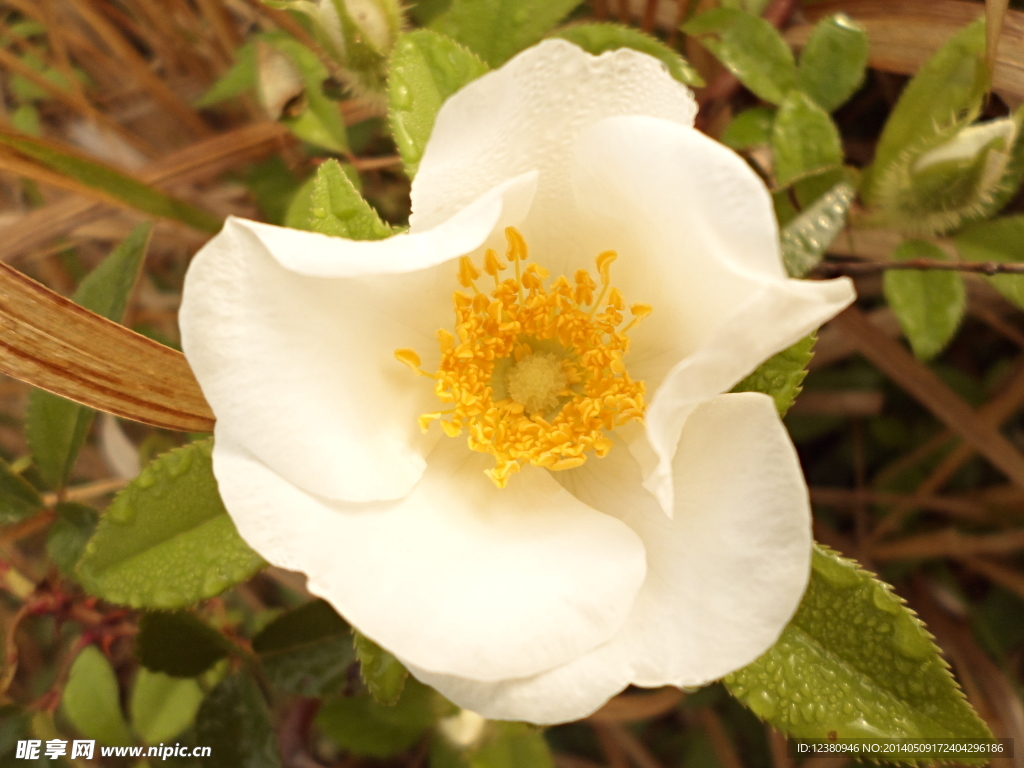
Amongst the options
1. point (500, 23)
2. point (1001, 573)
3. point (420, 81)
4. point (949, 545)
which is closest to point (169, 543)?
point (420, 81)

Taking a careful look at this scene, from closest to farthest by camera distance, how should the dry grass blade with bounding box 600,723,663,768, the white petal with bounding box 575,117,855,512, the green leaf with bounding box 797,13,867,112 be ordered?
1. the white petal with bounding box 575,117,855,512
2. the green leaf with bounding box 797,13,867,112
3. the dry grass blade with bounding box 600,723,663,768

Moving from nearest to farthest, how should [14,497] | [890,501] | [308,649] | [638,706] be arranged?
[14,497] → [308,649] → [638,706] → [890,501]

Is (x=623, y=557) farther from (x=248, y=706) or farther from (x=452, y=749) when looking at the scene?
(x=452, y=749)

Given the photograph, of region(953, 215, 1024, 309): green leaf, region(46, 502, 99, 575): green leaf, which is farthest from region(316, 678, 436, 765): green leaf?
region(953, 215, 1024, 309): green leaf

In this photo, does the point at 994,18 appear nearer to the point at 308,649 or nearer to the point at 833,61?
the point at 833,61

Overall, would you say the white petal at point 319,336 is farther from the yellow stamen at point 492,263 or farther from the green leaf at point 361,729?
the green leaf at point 361,729

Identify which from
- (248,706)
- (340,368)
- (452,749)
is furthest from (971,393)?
(248,706)

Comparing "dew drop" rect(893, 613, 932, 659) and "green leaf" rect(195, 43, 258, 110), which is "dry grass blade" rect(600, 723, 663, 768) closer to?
"dew drop" rect(893, 613, 932, 659)
